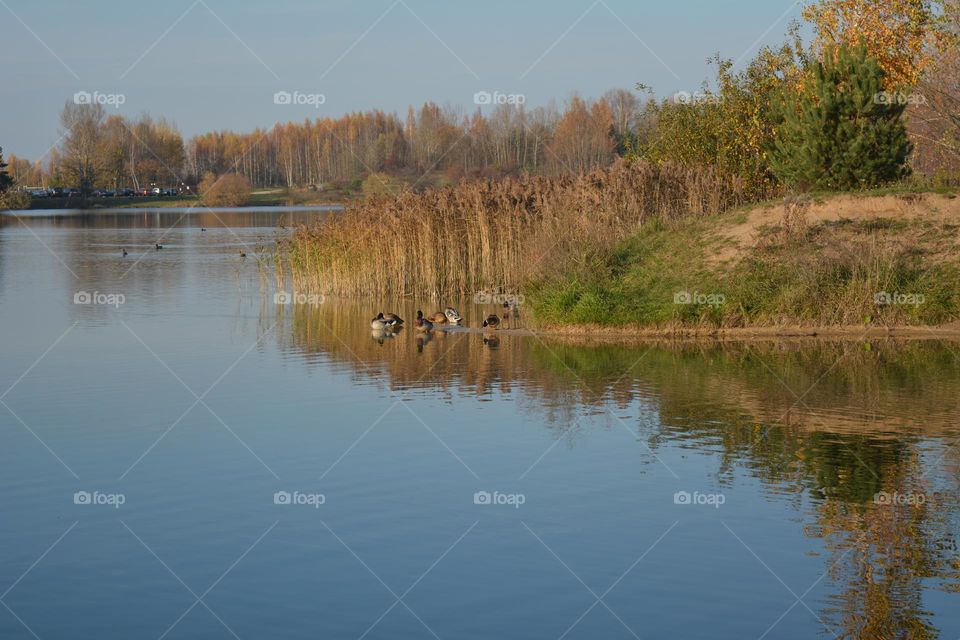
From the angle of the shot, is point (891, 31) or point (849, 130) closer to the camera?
point (849, 130)

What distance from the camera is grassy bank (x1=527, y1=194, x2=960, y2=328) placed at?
2628 cm

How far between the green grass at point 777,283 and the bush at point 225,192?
119961mm

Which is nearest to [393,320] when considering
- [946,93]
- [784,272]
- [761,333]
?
[761,333]

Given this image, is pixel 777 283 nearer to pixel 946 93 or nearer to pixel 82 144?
pixel 946 93

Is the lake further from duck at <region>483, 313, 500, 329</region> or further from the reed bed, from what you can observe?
the reed bed

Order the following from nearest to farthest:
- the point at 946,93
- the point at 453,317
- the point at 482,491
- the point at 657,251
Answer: the point at 482,491, the point at 453,317, the point at 657,251, the point at 946,93

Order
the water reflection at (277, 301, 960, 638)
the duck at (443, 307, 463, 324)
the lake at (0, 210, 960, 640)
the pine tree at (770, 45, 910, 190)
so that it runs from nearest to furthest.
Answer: the lake at (0, 210, 960, 640) → the water reflection at (277, 301, 960, 638) → the duck at (443, 307, 463, 324) → the pine tree at (770, 45, 910, 190)

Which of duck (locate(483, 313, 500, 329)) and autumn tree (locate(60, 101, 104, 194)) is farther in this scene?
autumn tree (locate(60, 101, 104, 194))

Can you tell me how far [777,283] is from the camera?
26906 millimetres

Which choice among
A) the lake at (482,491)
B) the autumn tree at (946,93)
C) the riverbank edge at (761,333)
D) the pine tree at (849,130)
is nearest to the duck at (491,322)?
the riverbank edge at (761,333)

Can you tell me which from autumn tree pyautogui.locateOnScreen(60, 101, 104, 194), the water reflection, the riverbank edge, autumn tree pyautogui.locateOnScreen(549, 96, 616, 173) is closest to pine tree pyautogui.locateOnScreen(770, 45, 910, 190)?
the riverbank edge

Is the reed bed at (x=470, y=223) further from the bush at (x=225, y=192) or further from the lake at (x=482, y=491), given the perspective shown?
the bush at (x=225, y=192)

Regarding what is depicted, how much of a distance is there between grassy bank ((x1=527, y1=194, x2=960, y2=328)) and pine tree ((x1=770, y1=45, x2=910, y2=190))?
2.55 m

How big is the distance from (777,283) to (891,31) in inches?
633
